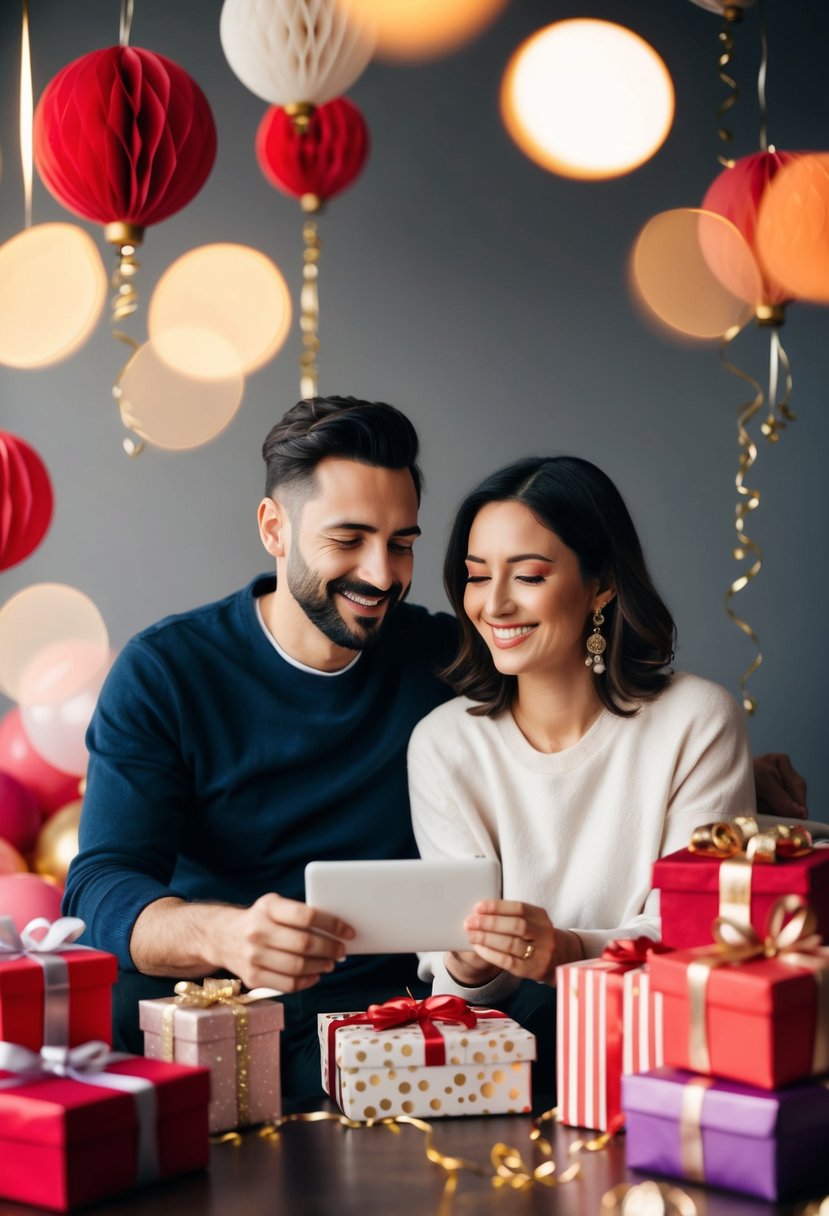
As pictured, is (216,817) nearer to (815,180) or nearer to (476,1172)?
(476,1172)

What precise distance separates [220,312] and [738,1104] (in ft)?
10.3

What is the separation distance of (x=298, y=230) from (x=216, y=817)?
2.28 meters

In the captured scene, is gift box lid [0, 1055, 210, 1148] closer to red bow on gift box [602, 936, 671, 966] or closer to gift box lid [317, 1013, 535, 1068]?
gift box lid [317, 1013, 535, 1068]

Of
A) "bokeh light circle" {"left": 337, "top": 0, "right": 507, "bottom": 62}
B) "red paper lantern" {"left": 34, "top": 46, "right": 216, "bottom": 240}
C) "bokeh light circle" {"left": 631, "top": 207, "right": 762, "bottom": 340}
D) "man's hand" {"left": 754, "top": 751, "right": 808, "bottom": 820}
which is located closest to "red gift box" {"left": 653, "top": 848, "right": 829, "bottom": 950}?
"man's hand" {"left": 754, "top": 751, "right": 808, "bottom": 820}

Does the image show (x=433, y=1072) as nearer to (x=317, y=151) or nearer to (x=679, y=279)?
(x=317, y=151)

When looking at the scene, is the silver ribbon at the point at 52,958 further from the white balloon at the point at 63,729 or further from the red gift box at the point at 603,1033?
the white balloon at the point at 63,729

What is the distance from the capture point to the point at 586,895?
6.26 feet

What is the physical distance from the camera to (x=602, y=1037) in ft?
4.27

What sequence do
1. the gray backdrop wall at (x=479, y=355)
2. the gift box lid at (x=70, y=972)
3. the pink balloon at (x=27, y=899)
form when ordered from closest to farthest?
1. the gift box lid at (x=70, y=972)
2. the pink balloon at (x=27, y=899)
3. the gray backdrop wall at (x=479, y=355)

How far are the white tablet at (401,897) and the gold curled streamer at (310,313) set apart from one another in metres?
1.78

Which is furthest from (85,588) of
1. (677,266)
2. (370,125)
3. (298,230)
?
(677,266)

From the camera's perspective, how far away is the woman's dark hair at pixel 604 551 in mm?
1979

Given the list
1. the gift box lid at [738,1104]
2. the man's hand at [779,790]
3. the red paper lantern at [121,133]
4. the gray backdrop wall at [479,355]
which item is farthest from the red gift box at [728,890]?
the gray backdrop wall at [479,355]

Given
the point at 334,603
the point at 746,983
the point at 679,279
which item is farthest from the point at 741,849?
the point at 679,279
